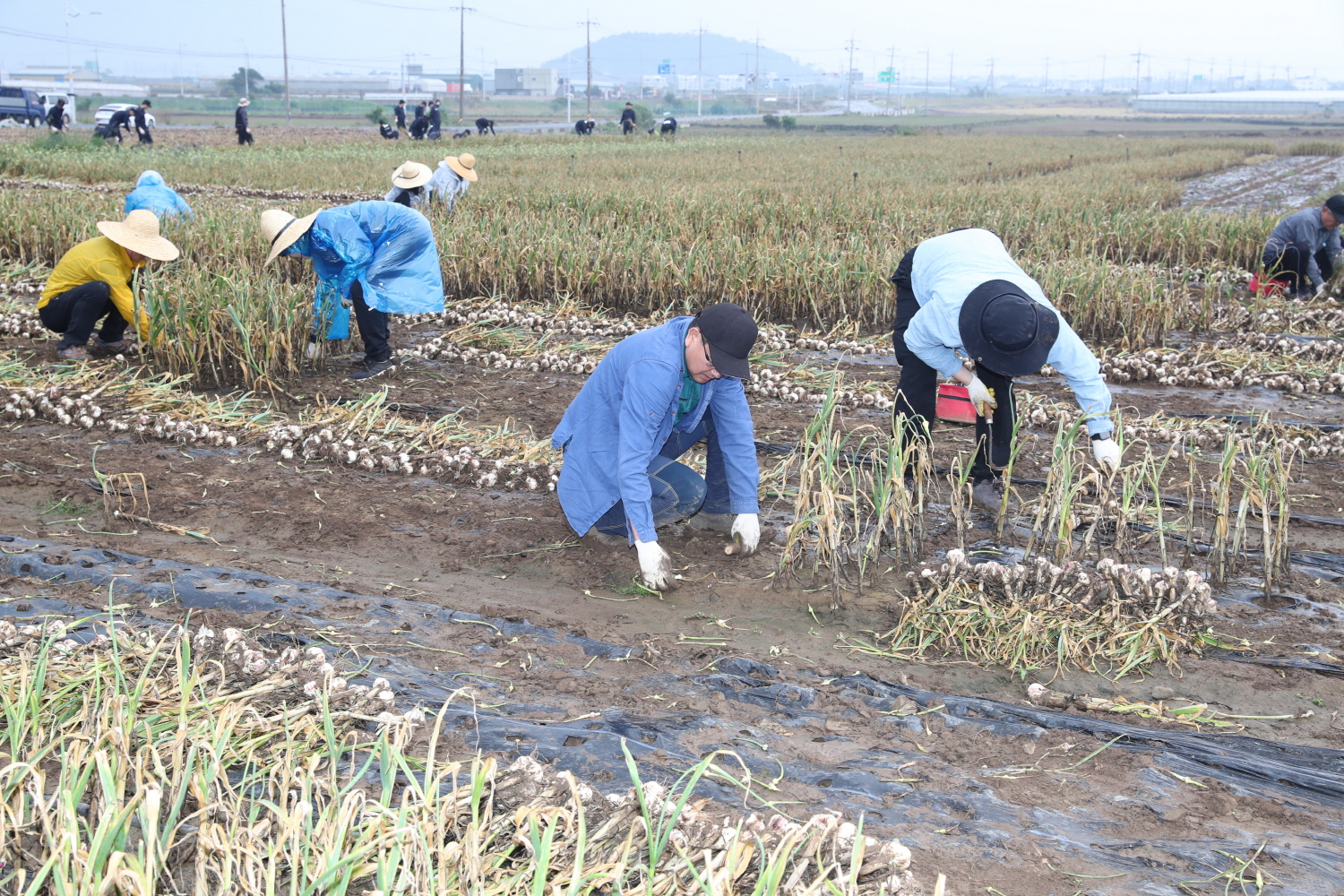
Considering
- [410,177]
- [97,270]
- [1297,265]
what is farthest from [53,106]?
[1297,265]

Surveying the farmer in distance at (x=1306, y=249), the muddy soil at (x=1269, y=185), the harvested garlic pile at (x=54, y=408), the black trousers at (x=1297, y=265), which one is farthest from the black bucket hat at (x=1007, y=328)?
the muddy soil at (x=1269, y=185)

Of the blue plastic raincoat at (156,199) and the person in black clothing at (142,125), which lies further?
the person in black clothing at (142,125)

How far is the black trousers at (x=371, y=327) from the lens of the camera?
17.8 feet

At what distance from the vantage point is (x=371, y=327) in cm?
554

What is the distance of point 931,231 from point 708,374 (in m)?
6.99

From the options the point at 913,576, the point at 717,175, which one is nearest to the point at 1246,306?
the point at 913,576

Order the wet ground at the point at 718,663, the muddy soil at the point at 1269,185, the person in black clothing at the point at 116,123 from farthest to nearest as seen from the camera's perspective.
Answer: the person in black clothing at the point at 116,123, the muddy soil at the point at 1269,185, the wet ground at the point at 718,663

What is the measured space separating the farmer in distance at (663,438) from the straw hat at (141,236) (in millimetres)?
3061

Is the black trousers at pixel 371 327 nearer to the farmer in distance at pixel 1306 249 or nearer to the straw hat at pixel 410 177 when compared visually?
the straw hat at pixel 410 177

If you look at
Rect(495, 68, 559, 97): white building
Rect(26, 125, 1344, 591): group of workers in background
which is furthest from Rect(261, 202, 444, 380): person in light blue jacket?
Rect(495, 68, 559, 97): white building

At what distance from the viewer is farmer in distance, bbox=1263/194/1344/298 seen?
7508 mm

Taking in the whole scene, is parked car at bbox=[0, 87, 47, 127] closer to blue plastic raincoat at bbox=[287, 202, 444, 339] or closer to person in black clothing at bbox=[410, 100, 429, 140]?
person in black clothing at bbox=[410, 100, 429, 140]

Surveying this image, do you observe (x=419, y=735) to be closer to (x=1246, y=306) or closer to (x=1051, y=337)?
(x=1051, y=337)

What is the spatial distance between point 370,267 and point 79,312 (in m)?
1.67
